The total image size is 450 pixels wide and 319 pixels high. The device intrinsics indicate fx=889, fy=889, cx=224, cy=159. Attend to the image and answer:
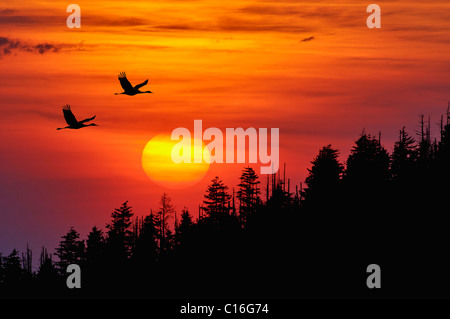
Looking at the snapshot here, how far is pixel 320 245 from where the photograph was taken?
3617 inches

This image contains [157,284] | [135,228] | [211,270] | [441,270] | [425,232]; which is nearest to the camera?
[441,270]

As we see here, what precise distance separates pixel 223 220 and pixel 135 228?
44038 millimetres

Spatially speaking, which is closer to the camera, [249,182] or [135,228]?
[249,182]

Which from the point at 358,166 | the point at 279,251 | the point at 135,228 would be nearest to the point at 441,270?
the point at 279,251

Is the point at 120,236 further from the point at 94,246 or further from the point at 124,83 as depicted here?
the point at 124,83

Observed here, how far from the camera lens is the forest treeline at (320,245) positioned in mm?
85000

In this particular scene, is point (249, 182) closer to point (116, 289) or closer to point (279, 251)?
point (116, 289)

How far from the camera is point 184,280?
100125 mm

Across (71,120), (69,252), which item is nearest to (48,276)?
(69,252)

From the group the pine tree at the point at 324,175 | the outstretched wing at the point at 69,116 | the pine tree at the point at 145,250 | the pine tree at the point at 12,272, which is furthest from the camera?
the pine tree at the point at 12,272

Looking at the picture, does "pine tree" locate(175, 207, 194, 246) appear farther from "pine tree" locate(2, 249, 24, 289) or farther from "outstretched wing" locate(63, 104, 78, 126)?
"outstretched wing" locate(63, 104, 78, 126)

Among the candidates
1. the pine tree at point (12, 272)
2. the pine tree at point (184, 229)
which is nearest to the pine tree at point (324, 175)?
the pine tree at point (184, 229)

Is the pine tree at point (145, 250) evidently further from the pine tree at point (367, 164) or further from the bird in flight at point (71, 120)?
the bird in flight at point (71, 120)
